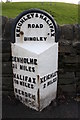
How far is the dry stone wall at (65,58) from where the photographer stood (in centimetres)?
462

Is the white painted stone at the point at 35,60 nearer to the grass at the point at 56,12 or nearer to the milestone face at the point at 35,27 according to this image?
the milestone face at the point at 35,27

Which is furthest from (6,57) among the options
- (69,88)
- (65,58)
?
(69,88)

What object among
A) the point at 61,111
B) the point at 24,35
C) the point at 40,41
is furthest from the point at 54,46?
the point at 61,111

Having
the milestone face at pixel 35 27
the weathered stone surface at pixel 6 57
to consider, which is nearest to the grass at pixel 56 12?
the weathered stone surface at pixel 6 57

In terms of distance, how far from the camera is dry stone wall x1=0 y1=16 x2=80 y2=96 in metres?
4.62

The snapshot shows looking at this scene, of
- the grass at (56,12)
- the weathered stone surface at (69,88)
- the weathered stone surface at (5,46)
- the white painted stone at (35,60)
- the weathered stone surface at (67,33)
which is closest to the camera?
the white painted stone at (35,60)

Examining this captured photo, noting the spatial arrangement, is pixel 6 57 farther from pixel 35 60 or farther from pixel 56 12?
pixel 56 12

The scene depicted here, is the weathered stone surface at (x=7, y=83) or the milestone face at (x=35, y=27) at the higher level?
the milestone face at (x=35, y=27)

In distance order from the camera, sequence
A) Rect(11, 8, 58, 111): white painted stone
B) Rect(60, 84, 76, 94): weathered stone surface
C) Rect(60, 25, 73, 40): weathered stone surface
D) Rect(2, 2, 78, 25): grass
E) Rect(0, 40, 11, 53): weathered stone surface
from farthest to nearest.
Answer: Rect(2, 2, 78, 25): grass, Rect(60, 84, 76, 94): weathered stone surface, Rect(60, 25, 73, 40): weathered stone surface, Rect(0, 40, 11, 53): weathered stone surface, Rect(11, 8, 58, 111): white painted stone

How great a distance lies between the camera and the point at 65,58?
4.69 meters

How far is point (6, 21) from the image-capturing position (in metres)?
4.72

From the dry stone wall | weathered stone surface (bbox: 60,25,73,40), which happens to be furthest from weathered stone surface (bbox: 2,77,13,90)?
weathered stone surface (bbox: 60,25,73,40)

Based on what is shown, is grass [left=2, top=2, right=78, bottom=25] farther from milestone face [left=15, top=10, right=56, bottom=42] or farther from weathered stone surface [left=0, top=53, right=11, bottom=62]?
milestone face [left=15, top=10, right=56, bottom=42]

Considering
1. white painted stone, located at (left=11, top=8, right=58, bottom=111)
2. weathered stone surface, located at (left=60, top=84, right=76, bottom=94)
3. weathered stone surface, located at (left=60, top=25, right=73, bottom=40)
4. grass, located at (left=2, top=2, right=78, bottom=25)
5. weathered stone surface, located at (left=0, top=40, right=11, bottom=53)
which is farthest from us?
grass, located at (left=2, top=2, right=78, bottom=25)
